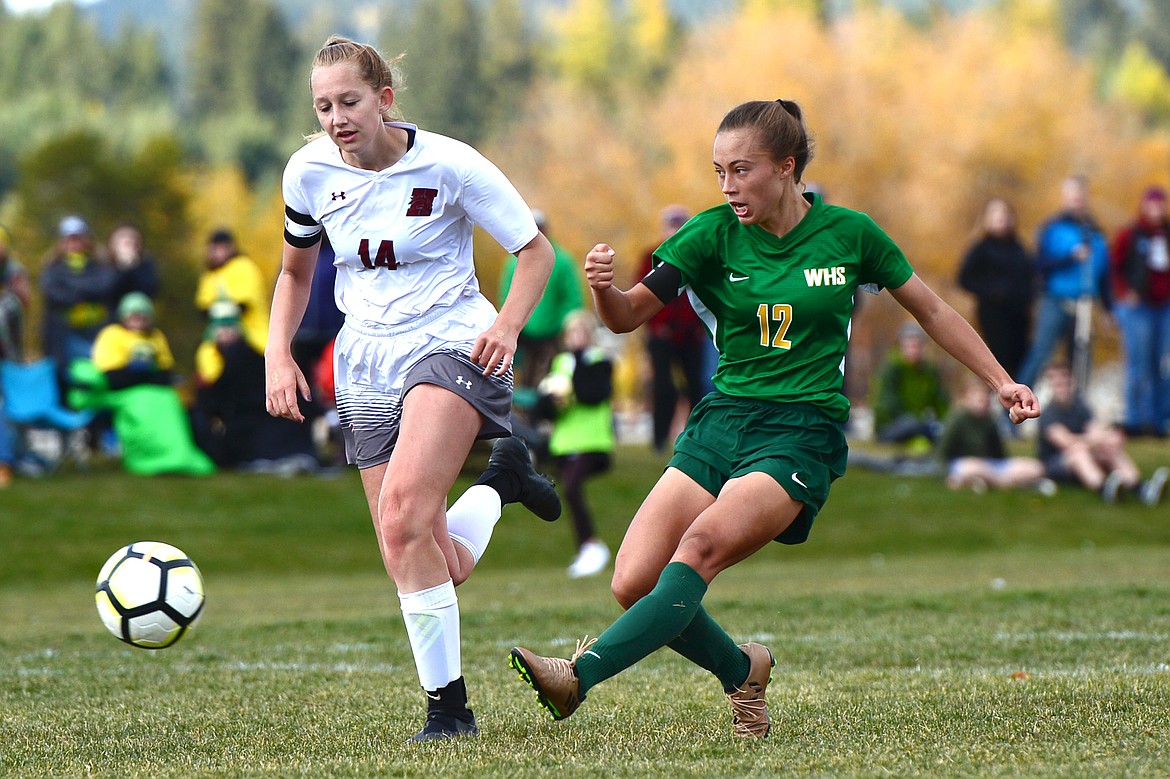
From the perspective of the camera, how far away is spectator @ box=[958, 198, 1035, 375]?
15.8 meters

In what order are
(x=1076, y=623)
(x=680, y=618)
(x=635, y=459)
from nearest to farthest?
1. (x=680, y=618)
2. (x=1076, y=623)
3. (x=635, y=459)

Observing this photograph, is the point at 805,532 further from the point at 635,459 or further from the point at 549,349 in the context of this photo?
the point at 635,459

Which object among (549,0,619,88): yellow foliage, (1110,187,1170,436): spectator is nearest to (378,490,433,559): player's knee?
(1110,187,1170,436): spectator

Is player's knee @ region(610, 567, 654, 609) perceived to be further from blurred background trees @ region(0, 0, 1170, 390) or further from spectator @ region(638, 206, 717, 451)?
blurred background trees @ region(0, 0, 1170, 390)

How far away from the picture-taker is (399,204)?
5.06m

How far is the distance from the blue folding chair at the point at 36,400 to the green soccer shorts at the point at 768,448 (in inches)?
424

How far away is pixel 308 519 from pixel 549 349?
2.88 metres

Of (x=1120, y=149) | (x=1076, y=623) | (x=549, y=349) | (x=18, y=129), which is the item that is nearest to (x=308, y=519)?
(x=549, y=349)

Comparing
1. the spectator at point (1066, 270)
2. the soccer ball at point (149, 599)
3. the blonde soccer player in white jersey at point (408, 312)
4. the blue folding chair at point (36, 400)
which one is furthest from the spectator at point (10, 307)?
the spectator at point (1066, 270)

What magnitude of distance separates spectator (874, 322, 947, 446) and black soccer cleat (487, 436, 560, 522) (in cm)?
1138

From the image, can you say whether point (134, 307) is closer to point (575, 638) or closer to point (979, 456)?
point (575, 638)

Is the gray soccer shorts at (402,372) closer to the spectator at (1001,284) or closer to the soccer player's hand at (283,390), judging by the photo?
the soccer player's hand at (283,390)

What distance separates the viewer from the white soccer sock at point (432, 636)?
16.2 feet

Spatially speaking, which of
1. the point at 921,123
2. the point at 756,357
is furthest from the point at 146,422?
the point at 921,123
